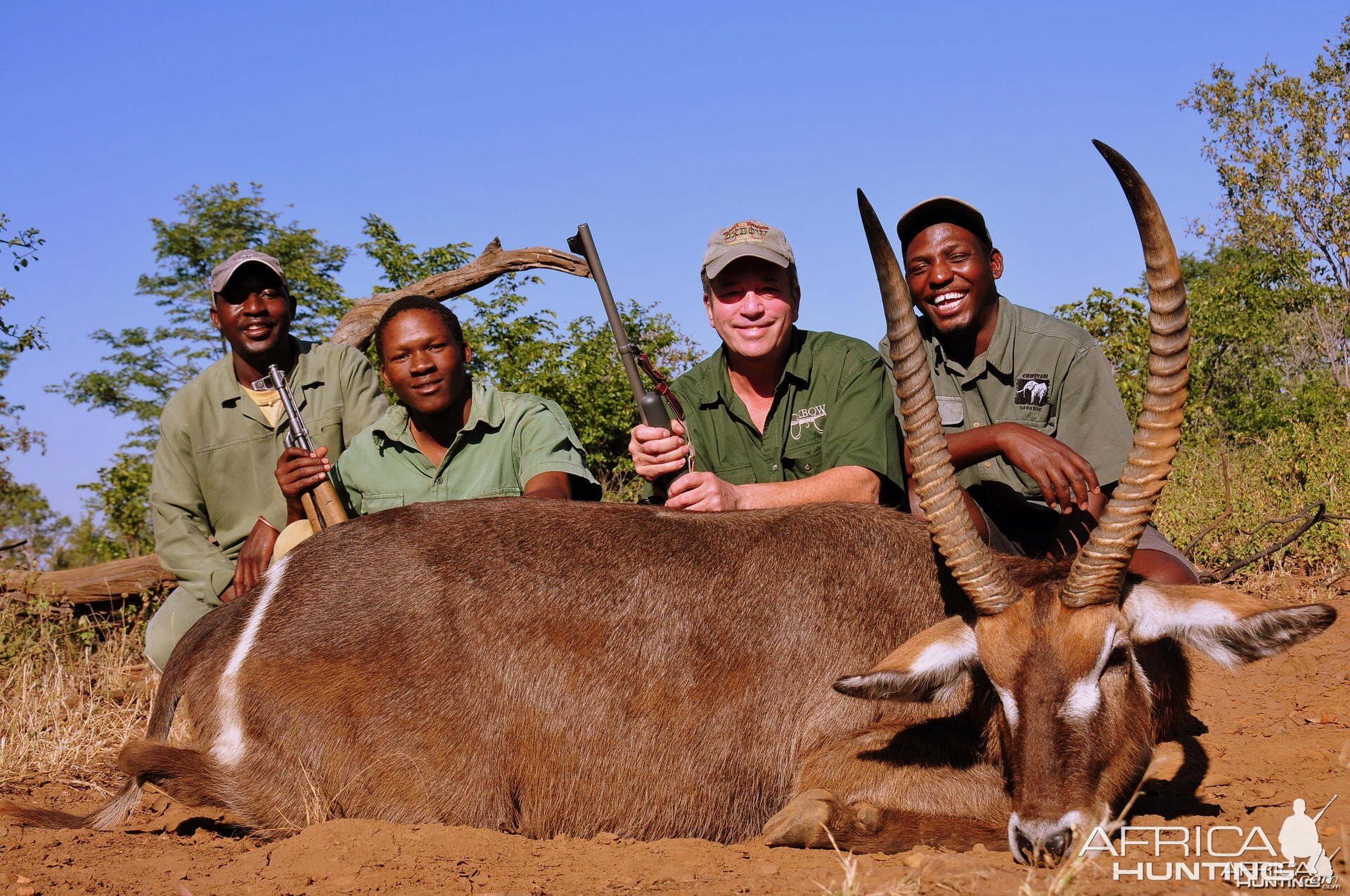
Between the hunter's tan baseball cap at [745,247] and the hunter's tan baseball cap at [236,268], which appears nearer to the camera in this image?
the hunter's tan baseball cap at [745,247]

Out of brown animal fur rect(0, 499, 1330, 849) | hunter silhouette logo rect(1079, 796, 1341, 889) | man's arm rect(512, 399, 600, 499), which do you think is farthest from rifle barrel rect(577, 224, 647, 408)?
hunter silhouette logo rect(1079, 796, 1341, 889)

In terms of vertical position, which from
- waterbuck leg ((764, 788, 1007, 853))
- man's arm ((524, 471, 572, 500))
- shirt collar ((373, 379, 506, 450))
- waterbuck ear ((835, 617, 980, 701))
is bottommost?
waterbuck leg ((764, 788, 1007, 853))

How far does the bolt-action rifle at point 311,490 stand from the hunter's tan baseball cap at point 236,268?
58 cm

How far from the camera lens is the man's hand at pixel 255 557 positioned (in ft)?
18.2

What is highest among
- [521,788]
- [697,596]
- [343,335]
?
[343,335]

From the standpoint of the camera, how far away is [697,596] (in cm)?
414

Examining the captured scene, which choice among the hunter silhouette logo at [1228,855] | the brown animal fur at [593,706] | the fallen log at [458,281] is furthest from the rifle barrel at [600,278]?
the fallen log at [458,281]

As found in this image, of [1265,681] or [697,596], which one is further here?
[1265,681]

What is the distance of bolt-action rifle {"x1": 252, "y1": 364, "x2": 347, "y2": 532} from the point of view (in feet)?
18.2

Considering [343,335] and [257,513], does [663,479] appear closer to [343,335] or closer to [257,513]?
[257,513]

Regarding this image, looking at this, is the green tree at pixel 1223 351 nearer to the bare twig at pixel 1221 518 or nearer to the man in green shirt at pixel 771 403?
the bare twig at pixel 1221 518

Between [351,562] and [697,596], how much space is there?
135 cm

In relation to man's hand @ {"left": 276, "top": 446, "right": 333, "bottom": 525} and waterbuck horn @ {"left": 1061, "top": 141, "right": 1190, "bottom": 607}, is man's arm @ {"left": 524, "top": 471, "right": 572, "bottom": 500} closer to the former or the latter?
man's hand @ {"left": 276, "top": 446, "right": 333, "bottom": 525}

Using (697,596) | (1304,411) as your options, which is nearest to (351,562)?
(697,596)
